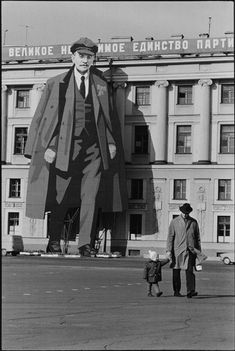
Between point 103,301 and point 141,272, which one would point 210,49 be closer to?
point 141,272

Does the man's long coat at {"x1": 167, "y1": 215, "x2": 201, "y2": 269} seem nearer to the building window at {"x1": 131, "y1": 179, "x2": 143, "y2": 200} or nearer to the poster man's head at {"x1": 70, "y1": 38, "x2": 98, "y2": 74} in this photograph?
the building window at {"x1": 131, "y1": 179, "x2": 143, "y2": 200}

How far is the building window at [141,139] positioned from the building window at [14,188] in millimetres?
226

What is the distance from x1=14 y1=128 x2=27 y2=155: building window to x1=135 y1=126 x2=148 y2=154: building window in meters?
0.20

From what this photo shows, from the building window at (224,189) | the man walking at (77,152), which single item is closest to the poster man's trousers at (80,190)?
the man walking at (77,152)

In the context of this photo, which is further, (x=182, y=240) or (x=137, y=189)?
(x=182, y=240)

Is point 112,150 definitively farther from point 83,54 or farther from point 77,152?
point 83,54

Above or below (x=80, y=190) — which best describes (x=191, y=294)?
below

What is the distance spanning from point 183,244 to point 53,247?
0.48 metres

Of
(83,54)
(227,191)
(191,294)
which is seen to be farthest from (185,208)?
(191,294)

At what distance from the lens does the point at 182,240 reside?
66.9 inches

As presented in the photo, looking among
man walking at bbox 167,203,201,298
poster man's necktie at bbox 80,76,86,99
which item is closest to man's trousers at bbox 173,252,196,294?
man walking at bbox 167,203,201,298

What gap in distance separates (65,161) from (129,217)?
6.4 inches

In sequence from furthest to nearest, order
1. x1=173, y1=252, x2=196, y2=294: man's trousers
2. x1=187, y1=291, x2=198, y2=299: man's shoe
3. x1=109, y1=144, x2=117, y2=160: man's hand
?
x1=187, y1=291, x2=198, y2=299: man's shoe < x1=173, y1=252, x2=196, y2=294: man's trousers < x1=109, y1=144, x2=117, y2=160: man's hand

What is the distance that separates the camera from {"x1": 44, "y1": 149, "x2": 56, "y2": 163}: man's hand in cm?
132
